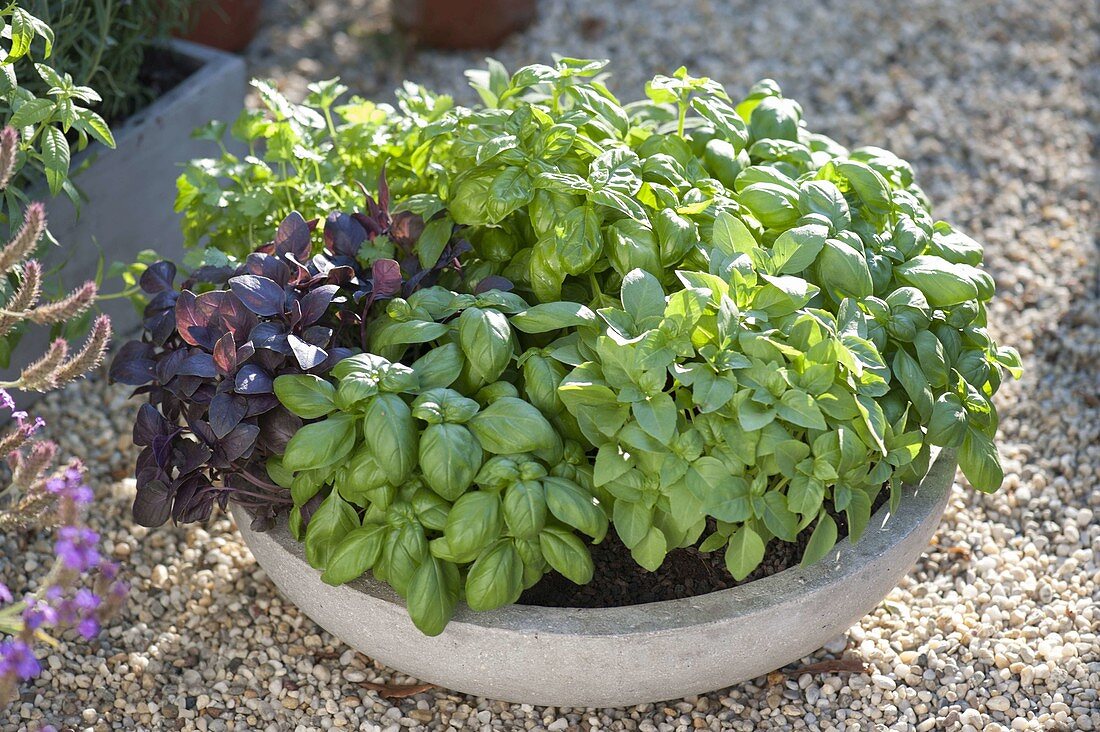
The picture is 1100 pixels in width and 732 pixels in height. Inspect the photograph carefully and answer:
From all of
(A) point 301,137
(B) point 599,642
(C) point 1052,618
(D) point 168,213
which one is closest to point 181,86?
(D) point 168,213

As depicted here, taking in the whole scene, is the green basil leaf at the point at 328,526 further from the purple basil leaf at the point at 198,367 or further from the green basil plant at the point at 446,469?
the purple basil leaf at the point at 198,367

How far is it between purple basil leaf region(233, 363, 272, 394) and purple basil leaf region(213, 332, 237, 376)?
0.02 meters

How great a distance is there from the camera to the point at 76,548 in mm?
1468

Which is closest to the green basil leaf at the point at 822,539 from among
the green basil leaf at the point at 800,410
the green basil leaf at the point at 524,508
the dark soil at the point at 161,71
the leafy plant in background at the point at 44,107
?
the green basil leaf at the point at 800,410

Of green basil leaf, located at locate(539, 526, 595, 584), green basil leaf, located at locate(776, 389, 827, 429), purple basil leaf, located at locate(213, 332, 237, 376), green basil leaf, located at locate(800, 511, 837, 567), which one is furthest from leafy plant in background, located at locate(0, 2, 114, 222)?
green basil leaf, located at locate(800, 511, 837, 567)

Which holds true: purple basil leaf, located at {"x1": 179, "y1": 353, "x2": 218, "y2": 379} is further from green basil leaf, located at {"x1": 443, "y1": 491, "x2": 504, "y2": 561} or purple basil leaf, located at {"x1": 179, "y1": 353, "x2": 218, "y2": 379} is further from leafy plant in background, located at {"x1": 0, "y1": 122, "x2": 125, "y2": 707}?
green basil leaf, located at {"x1": 443, "y1": 491, "x2": 504, "y2": 561}

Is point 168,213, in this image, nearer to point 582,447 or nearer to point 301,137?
point 301,137

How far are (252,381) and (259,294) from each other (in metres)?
0.14

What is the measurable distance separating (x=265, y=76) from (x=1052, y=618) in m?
2.98

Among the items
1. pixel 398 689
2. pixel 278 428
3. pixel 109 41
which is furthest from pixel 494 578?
pixel 109 41

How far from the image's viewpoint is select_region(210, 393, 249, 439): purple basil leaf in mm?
1714

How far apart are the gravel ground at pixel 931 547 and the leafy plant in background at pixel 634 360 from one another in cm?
38

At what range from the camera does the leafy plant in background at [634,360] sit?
5.41ft

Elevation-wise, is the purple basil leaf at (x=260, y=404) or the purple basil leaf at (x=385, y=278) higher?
the purple basil leaf at (x=385, y=278)
